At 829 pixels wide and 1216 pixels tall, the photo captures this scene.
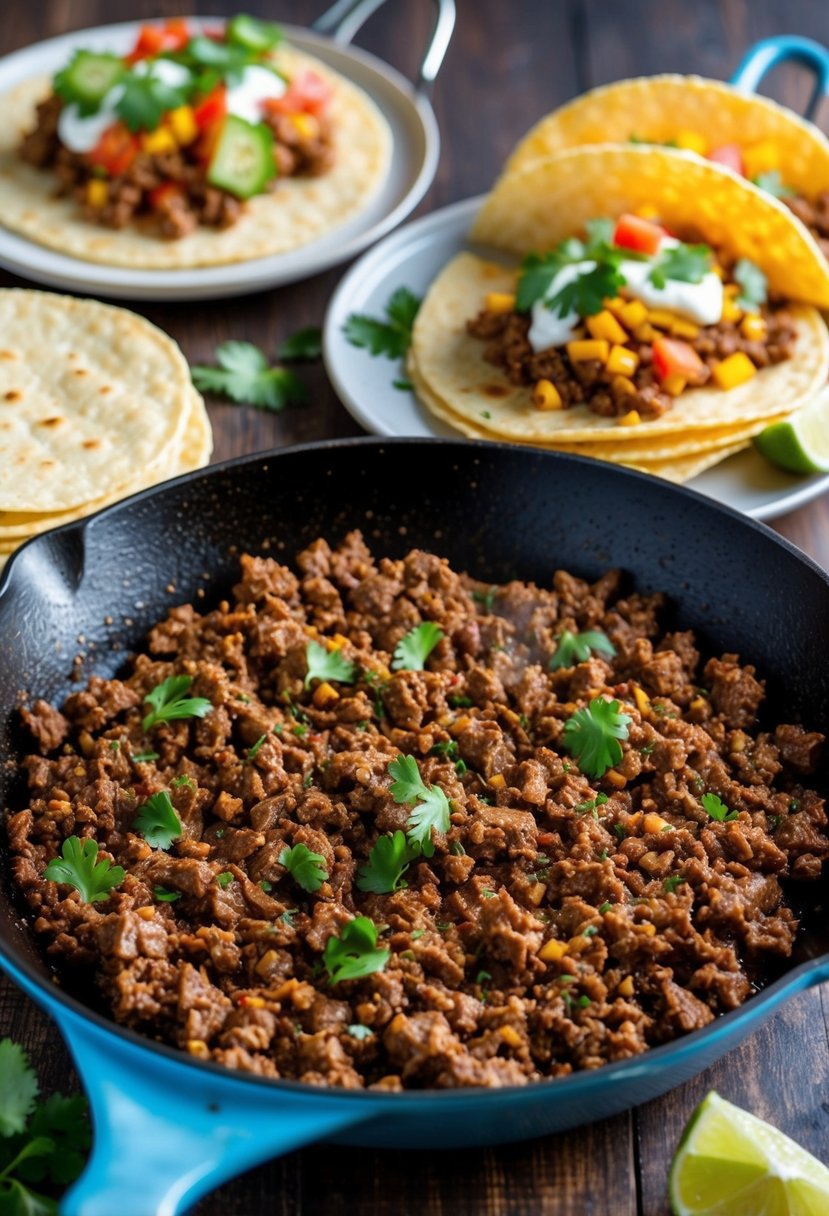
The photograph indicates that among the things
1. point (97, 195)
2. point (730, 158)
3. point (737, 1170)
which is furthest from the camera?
point (97, 195)

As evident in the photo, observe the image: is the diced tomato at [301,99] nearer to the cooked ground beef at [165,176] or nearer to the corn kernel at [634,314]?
the cooked ground beef at [165,176]

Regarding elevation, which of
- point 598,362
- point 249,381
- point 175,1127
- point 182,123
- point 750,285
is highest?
point 750,285

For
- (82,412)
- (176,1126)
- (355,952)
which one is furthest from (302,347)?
(176,1126)

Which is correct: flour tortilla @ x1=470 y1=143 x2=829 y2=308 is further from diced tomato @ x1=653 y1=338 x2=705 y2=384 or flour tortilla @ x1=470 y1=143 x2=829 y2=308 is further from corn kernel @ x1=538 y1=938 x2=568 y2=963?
corn kernel @ x1=538 y1=938 x2=568 y2=963

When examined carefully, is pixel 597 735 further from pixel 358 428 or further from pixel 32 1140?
pixel 358 428

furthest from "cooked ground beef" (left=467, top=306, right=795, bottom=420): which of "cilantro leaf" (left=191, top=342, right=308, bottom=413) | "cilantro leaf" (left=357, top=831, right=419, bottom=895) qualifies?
"cilantro leaf" (left=357, top=831, right=419, bottom=895)

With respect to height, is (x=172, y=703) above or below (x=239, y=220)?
below
